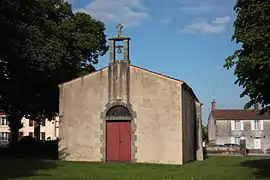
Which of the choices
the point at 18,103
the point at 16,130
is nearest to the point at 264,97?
the point at 18,103

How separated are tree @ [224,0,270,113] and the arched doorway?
11.9 meters

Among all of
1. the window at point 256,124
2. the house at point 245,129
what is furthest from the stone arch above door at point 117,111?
the window at point 256,124

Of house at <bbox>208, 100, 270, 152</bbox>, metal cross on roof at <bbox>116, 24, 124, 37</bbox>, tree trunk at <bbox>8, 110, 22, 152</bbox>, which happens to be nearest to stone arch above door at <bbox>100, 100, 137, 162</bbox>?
metal cross on roof at <bbox>116, 24, 124, 37</bbox>

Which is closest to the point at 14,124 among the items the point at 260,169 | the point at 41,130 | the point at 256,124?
the point at 260,169

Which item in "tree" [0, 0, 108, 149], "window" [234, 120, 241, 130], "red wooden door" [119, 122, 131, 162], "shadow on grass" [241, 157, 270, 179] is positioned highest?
"tree" [0, 0, 108, 149]

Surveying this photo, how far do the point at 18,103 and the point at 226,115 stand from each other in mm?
44538

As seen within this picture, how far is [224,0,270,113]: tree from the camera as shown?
16.8 metres

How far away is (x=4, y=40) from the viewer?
1911cm

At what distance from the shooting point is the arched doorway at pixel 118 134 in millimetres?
29766

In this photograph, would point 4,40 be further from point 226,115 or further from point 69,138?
point 226,115

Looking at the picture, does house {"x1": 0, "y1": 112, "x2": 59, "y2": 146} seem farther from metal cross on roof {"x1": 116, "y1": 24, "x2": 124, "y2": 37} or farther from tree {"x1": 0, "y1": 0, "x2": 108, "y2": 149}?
metal cross on roof {"x1": 116, "y1": 24, "x2": 124, "y2": 37}

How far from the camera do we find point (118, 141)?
29.9 m

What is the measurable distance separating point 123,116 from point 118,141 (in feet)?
5.67

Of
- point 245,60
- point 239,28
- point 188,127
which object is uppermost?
point 239,28
